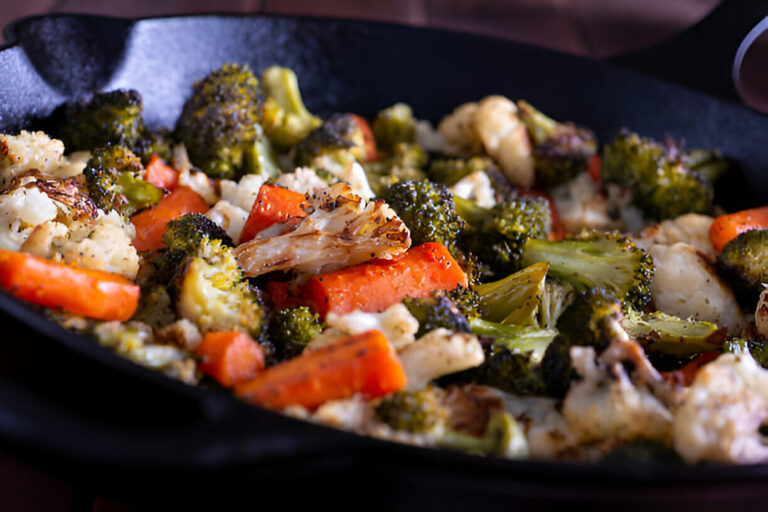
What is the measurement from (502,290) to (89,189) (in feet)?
4.04

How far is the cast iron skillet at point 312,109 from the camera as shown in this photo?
1127mm

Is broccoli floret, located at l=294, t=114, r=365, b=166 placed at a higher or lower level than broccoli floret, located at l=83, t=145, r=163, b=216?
lower

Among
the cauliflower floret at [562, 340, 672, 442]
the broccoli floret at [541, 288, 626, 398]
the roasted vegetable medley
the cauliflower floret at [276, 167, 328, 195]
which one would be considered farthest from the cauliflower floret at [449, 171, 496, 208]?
the cauliflower floret at [562, 340, 672, 442]

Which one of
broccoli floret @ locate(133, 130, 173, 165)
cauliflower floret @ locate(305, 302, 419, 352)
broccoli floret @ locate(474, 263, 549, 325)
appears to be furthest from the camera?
broccoli floret @ locate(133, 130, 173, 165)

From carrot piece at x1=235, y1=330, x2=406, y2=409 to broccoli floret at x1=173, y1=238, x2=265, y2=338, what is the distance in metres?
0.22

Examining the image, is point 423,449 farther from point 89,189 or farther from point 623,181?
point 623,181

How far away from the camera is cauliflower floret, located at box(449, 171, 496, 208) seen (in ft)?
8.46

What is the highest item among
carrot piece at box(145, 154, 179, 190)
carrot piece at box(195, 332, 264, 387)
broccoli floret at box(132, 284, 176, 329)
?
carrot piece at box(195, 332, 264, 387)

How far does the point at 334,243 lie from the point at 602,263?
0.88 meters

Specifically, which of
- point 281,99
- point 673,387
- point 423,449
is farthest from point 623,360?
point 281,99

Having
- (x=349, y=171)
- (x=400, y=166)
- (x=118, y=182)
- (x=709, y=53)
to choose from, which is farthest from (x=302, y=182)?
(x=709, y=53)

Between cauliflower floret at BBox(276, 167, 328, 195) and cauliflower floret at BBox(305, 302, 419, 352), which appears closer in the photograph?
cauliflower floret at BBox(305, 302, 419, 352)

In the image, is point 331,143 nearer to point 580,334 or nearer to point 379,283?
point 379,283

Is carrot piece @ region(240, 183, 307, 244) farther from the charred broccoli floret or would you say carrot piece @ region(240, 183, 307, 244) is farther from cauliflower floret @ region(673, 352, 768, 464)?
cauliflower floret @ region(673, 352, 768, 464)
